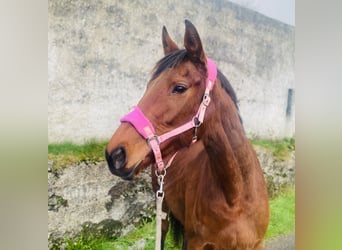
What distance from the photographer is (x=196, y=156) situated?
1.36 metres

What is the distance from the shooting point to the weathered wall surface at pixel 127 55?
112 centimetres

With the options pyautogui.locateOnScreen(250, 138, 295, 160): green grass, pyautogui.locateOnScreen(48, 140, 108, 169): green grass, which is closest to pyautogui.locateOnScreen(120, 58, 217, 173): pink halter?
pyautogui.locateOnScreen(48, 140, 108, 169): green grass

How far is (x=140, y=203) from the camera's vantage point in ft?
4.12

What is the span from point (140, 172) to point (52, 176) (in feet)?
0.87

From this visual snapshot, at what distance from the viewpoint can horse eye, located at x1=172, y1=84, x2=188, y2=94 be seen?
1299 millimetres

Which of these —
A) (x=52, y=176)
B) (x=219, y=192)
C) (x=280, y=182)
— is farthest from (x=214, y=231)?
(x=52, y=176)

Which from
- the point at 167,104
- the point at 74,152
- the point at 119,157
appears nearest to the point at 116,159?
the point at 119,157

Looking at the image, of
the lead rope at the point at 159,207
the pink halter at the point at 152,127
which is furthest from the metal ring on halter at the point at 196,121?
the lead rope at the point at 159,207

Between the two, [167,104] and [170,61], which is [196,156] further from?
[170,61]

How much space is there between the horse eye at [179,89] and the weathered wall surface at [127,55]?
9cm

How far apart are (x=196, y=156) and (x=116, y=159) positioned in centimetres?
29

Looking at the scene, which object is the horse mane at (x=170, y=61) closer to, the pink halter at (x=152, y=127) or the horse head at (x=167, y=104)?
the horse head at (x=167, y=104)
